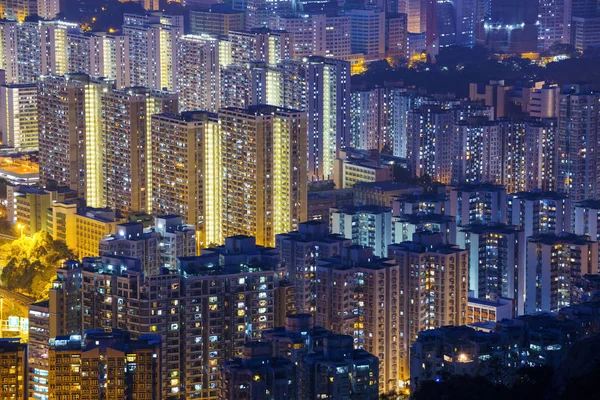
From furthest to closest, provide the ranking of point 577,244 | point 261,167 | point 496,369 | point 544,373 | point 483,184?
point 483,184
point 261,167
point 577,244
point 496,369
point 544,373

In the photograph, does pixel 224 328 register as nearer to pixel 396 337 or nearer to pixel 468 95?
pixel 396 337

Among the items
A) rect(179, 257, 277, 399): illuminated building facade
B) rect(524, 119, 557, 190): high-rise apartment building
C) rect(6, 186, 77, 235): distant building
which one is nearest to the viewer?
rect(179, 257, 277, 399): illuminated building facade

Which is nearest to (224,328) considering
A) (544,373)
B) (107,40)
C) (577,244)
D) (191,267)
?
(191,267)

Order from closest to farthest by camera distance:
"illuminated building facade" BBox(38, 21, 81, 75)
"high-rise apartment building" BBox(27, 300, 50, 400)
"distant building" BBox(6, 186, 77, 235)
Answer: "high-rise apartment building" BBox(27, 300, 50, 400), "distant building" BBox(6, 186, 77, 235), "illuminated building facade" BBox(38, 21, 81, 75)

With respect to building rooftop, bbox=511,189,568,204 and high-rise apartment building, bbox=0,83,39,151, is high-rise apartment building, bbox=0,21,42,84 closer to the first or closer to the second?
high-rise apartment building, bbox=0,83,39,151

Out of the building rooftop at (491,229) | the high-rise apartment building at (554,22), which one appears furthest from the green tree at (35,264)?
the high-rise apartment building at (554,22)

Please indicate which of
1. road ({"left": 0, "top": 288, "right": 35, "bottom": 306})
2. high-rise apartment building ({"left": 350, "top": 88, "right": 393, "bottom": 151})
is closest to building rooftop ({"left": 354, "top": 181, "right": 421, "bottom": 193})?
high-rise apartment building ({"left": 350, "top": 88, "right": 393, "bottom": 151})

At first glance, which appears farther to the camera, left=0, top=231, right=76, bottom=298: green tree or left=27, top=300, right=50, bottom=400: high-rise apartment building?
left=0, top=231, right=76, bottom=298: green tree
